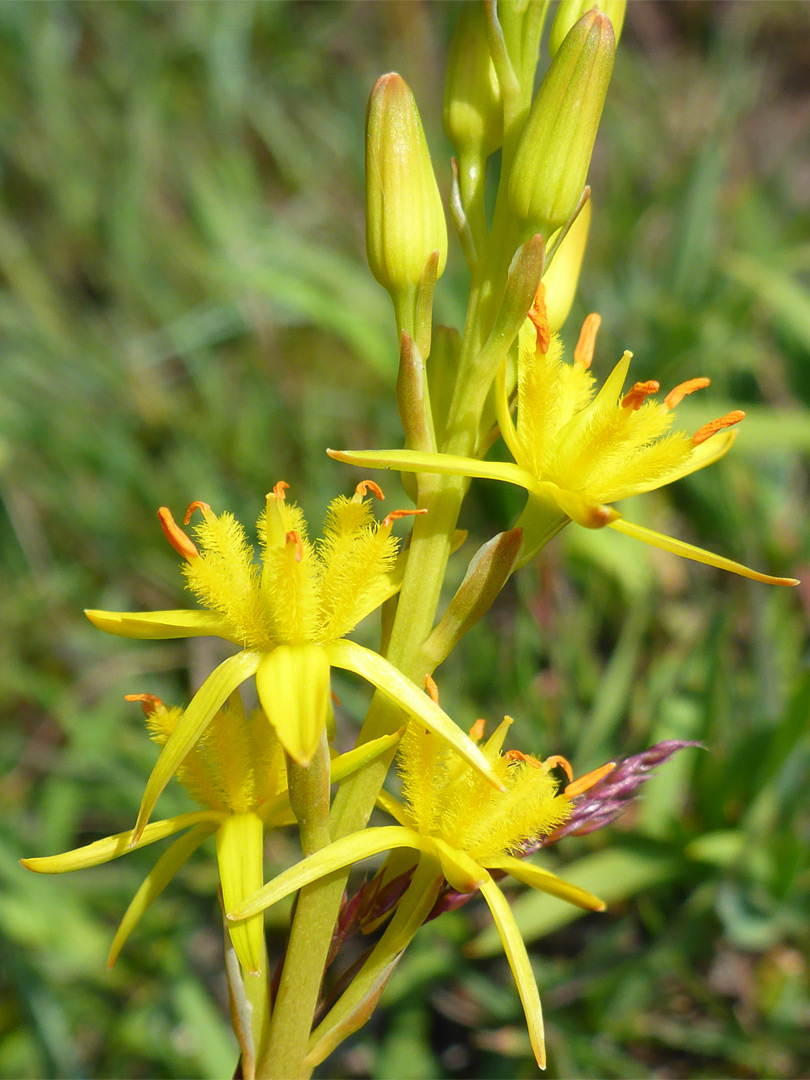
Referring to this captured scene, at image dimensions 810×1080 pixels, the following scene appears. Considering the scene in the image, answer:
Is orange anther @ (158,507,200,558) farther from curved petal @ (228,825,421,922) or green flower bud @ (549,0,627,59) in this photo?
green flower bud @ (549,0,627,59)

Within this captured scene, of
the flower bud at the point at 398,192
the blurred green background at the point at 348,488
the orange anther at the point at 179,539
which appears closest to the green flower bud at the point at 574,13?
the flower bud at the point at 398,192

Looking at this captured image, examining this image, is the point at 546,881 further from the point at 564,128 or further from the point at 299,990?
the point at 564,128

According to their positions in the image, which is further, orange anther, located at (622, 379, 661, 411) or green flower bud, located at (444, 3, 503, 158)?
green flower bud, located at (444, 3, 503, 158)

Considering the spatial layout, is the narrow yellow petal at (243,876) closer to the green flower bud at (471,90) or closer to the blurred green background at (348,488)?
the green flower bud at (471,90)

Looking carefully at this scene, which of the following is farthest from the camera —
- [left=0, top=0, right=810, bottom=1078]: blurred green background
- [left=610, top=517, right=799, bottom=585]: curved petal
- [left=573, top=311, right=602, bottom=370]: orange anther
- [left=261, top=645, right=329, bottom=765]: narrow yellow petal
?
[left=0, top=0, right=810, bottom=1078]: blurred green background

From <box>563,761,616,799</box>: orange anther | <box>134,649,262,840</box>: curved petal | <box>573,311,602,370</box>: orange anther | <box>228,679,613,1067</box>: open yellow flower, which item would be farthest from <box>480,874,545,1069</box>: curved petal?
<box>573,311,602,370</box>: orange anther

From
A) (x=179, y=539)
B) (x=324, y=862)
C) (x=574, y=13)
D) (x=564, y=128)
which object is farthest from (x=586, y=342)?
(x=324, y=862)
